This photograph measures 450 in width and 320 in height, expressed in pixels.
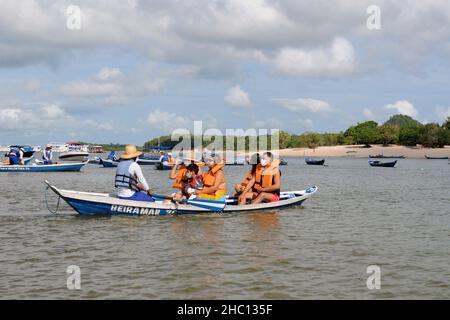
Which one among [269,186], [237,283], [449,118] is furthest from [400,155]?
[237,283]

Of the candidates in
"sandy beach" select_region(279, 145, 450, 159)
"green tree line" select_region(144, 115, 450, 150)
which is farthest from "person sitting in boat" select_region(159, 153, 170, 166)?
"sandy beach" select_region(279, 145, 450, 159)

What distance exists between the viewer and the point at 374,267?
11.9 m

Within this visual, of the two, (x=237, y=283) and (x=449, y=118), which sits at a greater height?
(x=449, y=118)

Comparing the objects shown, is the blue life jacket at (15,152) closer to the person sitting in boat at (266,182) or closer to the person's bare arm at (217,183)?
the person sitting in boat at (266,182)

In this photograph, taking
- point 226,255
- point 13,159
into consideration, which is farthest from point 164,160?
point 226,255

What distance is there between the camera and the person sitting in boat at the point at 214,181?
18.5 m

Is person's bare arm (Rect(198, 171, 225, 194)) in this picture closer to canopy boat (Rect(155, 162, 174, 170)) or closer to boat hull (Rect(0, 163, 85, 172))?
boat hull (Rect(0, 163, 85, 172))

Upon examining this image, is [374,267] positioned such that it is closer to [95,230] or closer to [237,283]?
[237,283]

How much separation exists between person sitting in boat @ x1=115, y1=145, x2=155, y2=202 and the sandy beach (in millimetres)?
131100

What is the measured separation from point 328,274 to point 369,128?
174m

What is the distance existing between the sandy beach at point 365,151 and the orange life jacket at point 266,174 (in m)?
127

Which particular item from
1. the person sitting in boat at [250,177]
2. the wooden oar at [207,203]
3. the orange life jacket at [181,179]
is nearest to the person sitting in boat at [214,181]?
the wooden oar at [207,203]

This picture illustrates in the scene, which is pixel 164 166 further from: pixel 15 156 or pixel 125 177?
pixel 125 177

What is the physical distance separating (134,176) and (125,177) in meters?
0.32
